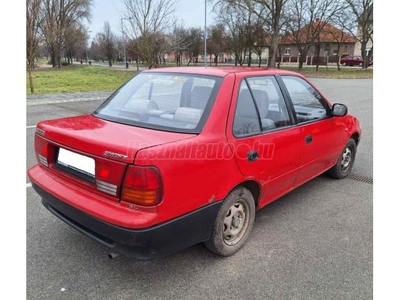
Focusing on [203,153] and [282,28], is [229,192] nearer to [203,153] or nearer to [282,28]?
[203,153]

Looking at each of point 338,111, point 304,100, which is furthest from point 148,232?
point 338,111

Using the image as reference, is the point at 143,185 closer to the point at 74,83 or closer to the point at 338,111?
the point at 338,111

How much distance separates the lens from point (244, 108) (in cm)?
272

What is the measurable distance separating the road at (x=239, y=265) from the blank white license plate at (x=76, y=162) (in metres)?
0.83

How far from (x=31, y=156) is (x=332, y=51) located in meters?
62.4

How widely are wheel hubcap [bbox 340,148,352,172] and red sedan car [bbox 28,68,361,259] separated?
116cm

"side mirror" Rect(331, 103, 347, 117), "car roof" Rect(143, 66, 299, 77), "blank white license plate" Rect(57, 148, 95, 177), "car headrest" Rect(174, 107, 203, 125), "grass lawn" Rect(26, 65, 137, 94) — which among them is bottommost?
"blank white license plate" Rect(57, 148, 95, 177)

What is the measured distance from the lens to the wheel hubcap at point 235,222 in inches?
105

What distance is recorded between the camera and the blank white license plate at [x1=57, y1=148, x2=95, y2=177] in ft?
7.34

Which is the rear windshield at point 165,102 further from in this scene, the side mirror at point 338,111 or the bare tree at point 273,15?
the bare tree at point 273,15

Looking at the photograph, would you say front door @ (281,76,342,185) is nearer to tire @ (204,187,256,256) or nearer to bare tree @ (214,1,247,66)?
tire @ (204,187,256,256)

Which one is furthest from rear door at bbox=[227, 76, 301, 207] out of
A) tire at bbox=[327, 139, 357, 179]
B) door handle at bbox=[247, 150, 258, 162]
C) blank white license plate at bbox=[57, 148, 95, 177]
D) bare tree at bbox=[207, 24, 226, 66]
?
bare tree at bbox=[207, 24, 226, 66]

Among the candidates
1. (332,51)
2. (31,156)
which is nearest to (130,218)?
(31,156)

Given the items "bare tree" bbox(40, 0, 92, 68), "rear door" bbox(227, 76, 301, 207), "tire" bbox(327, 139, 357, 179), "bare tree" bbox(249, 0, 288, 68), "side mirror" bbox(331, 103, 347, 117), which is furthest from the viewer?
"bare tree" bbox(40, 0, 92, 68)
